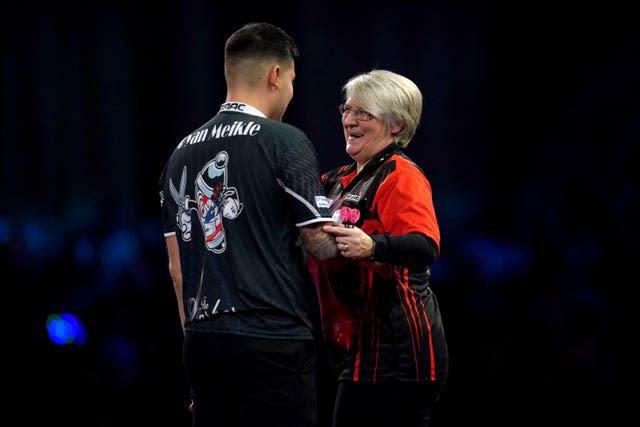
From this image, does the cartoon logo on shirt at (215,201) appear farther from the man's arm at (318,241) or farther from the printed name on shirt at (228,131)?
the man's arm at (318,241)

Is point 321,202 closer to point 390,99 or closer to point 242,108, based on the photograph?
point 242,108

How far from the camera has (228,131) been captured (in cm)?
204

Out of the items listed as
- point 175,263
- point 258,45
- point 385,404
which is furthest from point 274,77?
point 385,404

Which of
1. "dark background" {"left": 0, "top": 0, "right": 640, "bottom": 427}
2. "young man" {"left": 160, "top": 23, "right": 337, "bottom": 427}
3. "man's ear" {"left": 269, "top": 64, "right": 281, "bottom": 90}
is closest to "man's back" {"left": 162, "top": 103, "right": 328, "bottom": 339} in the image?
"young man" {"left": 160, "top": 23, "right": 337, "bottom": 427}

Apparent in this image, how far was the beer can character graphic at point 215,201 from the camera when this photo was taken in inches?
78.2

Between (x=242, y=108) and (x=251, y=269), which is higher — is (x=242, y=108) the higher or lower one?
the higher one

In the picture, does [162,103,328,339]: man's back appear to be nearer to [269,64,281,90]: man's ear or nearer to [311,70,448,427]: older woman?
[269,64,281,90]: man's ear

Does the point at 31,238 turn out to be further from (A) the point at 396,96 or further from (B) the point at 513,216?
(A) the point at 396,96

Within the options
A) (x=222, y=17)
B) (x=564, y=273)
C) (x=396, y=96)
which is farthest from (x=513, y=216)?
(x=396, y=96)

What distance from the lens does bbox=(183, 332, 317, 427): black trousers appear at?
6.39ft

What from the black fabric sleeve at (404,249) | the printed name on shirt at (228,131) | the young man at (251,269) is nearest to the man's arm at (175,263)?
the young man at (251,269)

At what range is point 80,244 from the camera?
5.12 metres

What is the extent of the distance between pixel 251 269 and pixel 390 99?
787mm

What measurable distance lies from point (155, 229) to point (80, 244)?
50 cm
